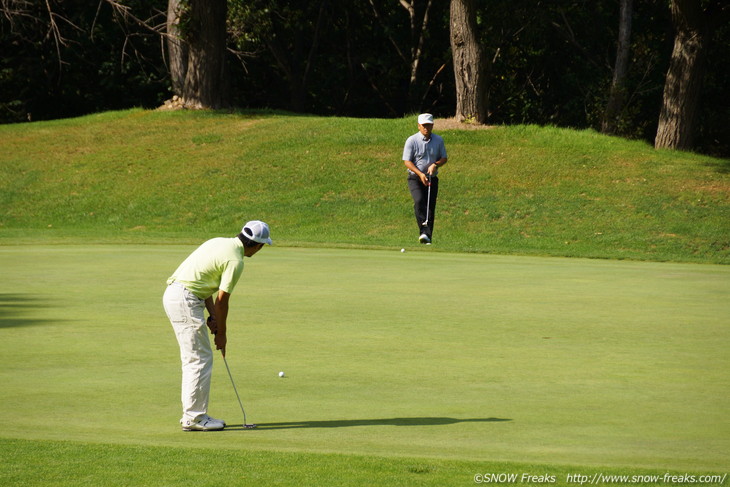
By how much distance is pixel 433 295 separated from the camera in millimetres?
13695

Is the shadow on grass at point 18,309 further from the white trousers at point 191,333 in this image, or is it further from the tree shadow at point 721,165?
the tree shadow at point 721,165

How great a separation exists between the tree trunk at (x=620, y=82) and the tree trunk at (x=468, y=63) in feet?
16.9

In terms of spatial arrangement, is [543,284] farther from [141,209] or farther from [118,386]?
[141,209]

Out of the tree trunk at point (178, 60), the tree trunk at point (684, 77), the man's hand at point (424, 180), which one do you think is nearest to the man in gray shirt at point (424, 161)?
the man's hand at point (424, 180)

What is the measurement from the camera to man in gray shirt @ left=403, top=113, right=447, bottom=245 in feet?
59.1

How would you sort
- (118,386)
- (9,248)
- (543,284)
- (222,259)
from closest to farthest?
(222,259) → (118,386) → (543,284) → (9,248)

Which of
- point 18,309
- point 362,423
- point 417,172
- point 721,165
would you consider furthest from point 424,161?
point 721,165

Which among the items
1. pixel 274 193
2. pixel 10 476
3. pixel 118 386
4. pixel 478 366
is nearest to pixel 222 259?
pixel 118 386

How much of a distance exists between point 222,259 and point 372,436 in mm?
1668

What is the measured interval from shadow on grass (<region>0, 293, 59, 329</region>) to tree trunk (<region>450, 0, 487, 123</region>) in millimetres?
20995

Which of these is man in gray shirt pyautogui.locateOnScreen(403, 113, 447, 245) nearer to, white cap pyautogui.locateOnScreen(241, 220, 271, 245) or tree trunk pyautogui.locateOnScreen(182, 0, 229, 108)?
white cap pyautogui.locateOnScreen(241, 220, 271, 245)

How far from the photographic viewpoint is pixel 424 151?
18.2 metres

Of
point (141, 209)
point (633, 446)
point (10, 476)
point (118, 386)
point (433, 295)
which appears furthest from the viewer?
point (141, 209)

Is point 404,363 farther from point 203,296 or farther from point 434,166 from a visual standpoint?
point 434,166
